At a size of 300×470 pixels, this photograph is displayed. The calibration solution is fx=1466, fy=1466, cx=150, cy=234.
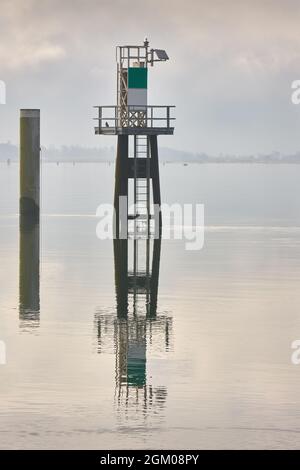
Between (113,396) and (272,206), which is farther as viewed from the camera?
(272,206)

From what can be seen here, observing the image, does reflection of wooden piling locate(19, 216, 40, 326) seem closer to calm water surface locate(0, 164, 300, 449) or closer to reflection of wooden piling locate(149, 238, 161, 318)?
calm water surface locate(0, 164, 300, 449)

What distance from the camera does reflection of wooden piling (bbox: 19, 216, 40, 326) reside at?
31078 millimetres

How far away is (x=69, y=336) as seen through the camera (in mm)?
27578

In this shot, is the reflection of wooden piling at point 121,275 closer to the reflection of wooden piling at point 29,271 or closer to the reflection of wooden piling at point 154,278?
the reflection of wooden piling at point 154,278

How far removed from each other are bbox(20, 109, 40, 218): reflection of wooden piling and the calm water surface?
9.84 m

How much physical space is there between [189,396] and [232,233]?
3642cm

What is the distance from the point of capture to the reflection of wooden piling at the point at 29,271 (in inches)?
1224

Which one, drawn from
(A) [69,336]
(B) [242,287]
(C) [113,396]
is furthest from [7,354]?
(B) [242,287]

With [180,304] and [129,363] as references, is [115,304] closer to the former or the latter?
[180,304]

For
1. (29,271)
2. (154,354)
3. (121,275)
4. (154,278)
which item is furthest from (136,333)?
(29,271)

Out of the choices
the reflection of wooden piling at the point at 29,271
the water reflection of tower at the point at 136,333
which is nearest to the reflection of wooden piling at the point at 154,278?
the water reflection of tower at the point at 136,333

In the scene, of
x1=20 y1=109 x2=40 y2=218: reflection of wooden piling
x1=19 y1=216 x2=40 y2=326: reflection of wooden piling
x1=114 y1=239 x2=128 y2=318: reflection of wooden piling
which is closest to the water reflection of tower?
x1=114 y1=239 x2=128 y2=318: reflection of wooden piling

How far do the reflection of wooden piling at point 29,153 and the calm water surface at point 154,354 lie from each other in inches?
388
